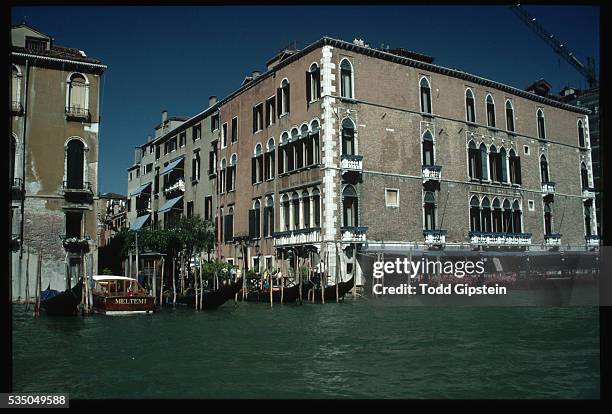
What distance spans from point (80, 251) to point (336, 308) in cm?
629

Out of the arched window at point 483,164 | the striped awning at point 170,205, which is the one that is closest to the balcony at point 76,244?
the striped awning at point 170,205

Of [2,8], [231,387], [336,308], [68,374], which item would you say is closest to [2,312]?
[2,8]

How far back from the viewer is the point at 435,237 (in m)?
17.8

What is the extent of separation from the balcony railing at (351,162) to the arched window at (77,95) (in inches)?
263

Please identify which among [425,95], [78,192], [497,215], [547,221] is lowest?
[547,221]

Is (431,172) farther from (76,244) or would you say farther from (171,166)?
(171,166)

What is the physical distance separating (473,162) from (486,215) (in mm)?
1700

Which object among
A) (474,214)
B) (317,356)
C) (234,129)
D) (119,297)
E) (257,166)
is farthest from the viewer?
(234,129)

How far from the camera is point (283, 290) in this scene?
51.7 feet

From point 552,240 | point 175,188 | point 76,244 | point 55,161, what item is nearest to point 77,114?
point 55,161

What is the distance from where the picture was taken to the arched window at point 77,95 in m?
14.4

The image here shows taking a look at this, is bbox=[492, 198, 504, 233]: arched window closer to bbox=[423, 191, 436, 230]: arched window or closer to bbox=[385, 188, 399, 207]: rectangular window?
bbox=[423, 191, 436, 230]: arched window

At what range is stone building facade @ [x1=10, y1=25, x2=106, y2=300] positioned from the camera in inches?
529
